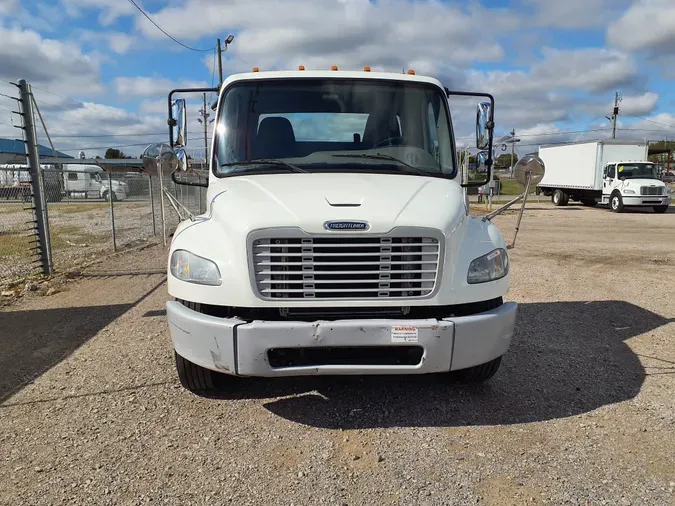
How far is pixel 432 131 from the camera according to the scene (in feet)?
15.1

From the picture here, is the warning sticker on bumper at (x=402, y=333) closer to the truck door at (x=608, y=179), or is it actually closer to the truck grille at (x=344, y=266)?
the truck grille at (x=344, y=266)

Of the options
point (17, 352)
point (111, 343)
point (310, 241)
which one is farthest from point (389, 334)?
point (17, 352)

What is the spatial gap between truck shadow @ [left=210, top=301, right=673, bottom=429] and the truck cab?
2076 cm

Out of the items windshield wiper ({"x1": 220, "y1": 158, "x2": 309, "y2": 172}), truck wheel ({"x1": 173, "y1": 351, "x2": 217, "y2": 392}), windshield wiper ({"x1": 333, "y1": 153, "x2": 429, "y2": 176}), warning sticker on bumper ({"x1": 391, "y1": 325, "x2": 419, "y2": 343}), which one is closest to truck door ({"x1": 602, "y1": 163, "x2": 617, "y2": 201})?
windshield wiper ({"x1": 333, "y1": 153, "x2": 429, "y2": 176})

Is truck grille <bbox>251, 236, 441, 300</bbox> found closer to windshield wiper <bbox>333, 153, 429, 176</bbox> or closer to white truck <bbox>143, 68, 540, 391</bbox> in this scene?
white truck <bbox>143, 68, 540, 391</bbox>

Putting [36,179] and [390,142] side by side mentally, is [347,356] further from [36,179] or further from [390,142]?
[36,179]

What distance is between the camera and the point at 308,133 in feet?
15.1

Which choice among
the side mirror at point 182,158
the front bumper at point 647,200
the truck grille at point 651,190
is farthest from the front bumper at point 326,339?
the truck grille at point 651,190

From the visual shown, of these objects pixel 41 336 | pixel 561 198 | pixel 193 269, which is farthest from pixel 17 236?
pixel 561 198

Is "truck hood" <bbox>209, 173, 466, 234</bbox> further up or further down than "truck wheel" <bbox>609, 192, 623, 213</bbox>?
further up

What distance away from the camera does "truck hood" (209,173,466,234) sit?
331cm

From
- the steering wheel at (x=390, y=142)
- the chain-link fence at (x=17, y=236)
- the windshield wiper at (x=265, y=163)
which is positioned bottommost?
the chain-link fence at (x=17, y=236)

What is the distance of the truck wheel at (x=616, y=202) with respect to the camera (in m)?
23.7

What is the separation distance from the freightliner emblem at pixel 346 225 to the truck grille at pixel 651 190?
2366 cm
